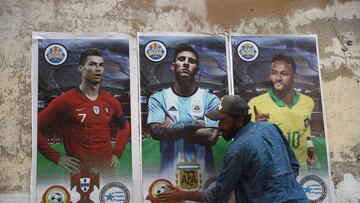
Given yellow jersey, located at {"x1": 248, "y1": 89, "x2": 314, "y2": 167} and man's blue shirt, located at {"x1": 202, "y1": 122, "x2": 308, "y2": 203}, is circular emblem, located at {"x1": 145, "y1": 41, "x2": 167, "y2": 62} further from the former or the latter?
man's blue shirt, located at {"x1": 202, "y1": 122, "x2": 308, "y2": 203}

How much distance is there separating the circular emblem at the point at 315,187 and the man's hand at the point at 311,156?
118 mm

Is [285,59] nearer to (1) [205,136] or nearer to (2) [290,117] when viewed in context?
(2) [290,117]

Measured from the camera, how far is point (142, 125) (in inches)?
152

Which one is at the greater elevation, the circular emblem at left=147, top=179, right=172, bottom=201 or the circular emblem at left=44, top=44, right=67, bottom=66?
the circular emblem at left=44, top=44, right=67, bottom=66

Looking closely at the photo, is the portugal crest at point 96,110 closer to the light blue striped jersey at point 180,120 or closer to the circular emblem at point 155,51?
the light blue striped jersey at point 180,120

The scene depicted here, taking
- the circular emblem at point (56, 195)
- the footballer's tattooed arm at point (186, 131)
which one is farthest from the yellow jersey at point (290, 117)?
the circular emblem at point (56, 195)

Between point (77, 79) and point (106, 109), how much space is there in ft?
1.05

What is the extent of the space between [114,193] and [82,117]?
0.62 meters

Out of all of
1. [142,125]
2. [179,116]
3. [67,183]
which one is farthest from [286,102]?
[67,183]

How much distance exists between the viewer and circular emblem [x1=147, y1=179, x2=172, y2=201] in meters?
3.80

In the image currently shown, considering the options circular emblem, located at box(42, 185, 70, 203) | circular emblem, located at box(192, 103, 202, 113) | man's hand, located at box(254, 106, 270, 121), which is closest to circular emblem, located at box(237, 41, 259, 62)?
man's hand, located at box(254, 106, 270, 121)

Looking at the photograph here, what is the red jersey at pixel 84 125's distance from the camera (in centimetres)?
375

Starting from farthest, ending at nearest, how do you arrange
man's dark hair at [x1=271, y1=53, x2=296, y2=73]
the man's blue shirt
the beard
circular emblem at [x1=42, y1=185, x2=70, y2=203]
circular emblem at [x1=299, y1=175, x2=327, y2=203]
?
man's dark hair at [x1=271, y1=53, x2=296, y2=73], circular emblem at [x1=299, y1=175, x2=327, y2=203], circular emblem at [x1=42, y1=185, x2=70, y2=203], the beard, the man's blue shirt

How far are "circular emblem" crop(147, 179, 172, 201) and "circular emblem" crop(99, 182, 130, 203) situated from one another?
0.17 metres
